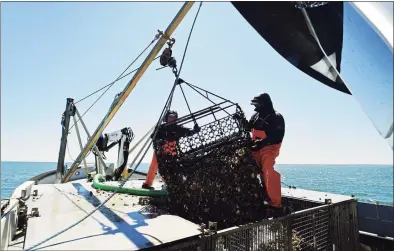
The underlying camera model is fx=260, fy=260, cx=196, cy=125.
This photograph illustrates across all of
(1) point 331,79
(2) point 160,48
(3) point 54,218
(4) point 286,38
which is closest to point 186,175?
(3) point 54,218

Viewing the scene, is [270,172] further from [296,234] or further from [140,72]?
[140,72]

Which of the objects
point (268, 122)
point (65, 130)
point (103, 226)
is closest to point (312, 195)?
point (268, 122)

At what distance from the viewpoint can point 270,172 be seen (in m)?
3.99

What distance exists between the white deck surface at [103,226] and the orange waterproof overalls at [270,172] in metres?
1.60

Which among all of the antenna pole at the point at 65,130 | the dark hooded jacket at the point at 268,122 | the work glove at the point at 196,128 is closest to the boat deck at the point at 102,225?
the work glove at the point at 196,128

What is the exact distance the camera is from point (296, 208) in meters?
4.72

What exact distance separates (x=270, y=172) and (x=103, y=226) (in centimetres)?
248

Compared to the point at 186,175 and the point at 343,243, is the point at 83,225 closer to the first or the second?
the point at 186,175

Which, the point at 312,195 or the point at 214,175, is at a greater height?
the point at 214,175

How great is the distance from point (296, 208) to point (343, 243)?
0.92m

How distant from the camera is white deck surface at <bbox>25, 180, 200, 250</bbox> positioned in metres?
2.26

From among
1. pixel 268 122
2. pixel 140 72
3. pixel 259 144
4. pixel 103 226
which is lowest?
pixel 103 226

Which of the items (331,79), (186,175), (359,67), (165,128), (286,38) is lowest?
(186,175)

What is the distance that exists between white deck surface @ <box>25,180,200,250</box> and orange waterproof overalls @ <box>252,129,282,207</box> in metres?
1.60
